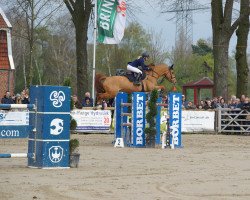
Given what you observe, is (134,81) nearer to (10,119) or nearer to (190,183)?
(10,119)

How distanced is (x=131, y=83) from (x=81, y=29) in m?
9.82

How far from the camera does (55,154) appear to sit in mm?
15750

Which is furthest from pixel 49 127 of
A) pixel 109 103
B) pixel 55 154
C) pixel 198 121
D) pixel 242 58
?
pixel 242 58

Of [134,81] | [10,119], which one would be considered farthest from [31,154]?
[134,81]

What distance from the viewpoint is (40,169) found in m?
15.5

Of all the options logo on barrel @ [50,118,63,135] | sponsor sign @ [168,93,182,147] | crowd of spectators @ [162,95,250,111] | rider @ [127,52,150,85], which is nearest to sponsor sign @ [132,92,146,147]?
sponsor sign @ [168,93,182,147]

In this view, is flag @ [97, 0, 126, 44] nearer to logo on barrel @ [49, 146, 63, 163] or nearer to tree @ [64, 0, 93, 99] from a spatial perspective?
tree @ [64, 0, 93, 99]

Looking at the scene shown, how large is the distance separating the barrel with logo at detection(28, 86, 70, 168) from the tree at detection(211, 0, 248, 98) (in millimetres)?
24336

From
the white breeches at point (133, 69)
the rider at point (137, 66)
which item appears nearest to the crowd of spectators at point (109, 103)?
the rider at point (137, 66)

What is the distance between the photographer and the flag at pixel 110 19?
35500 millimetres

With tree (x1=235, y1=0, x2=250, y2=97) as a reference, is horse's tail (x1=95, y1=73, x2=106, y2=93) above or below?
below

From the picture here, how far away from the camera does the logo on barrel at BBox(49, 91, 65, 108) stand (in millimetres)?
15820

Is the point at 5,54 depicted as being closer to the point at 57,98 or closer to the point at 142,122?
the point at 142,122

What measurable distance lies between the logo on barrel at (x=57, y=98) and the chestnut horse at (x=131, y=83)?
572 inches
